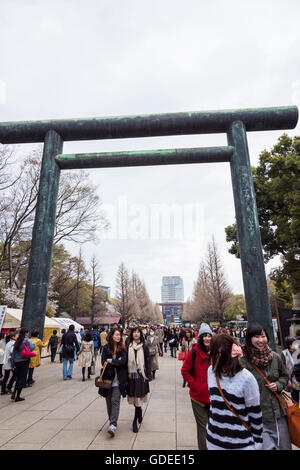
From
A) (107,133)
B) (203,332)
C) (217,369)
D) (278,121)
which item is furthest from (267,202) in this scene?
(217,369)

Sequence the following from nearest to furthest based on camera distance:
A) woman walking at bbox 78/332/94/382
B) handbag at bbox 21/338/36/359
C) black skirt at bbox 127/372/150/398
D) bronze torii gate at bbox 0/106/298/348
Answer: black skirt at bbox 127/372/150/398
handbag at bbox 21/338/36/359
bronze torii gate at bbox 0/106/298/348
woman walking at bbox 78/332/94/382

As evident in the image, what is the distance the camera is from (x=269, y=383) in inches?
89.7

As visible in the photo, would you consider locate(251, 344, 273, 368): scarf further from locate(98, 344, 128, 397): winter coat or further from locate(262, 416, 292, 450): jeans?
locate(98, 344, 128, 397): winter coat

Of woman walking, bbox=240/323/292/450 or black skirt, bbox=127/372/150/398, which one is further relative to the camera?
black skirt, bbox=127/372/150/398

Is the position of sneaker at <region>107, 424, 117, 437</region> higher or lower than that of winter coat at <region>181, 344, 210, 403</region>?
lower

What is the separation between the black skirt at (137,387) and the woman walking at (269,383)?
195 centimetres

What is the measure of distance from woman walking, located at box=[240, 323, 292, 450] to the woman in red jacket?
0.68 meters

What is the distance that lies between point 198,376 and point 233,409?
3.82ft

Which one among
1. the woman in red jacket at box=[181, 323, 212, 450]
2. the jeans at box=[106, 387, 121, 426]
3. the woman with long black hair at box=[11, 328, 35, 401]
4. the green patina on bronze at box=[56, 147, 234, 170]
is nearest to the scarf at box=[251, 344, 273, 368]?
the woman in red jacket at box=[181, 323, 212, 450]

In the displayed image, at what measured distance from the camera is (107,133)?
22.9 feet

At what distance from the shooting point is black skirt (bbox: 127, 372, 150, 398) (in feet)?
12.5

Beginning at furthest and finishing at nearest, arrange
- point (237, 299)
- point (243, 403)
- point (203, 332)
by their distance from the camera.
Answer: point (237, 299), point (203, 332), point (243, 403)
